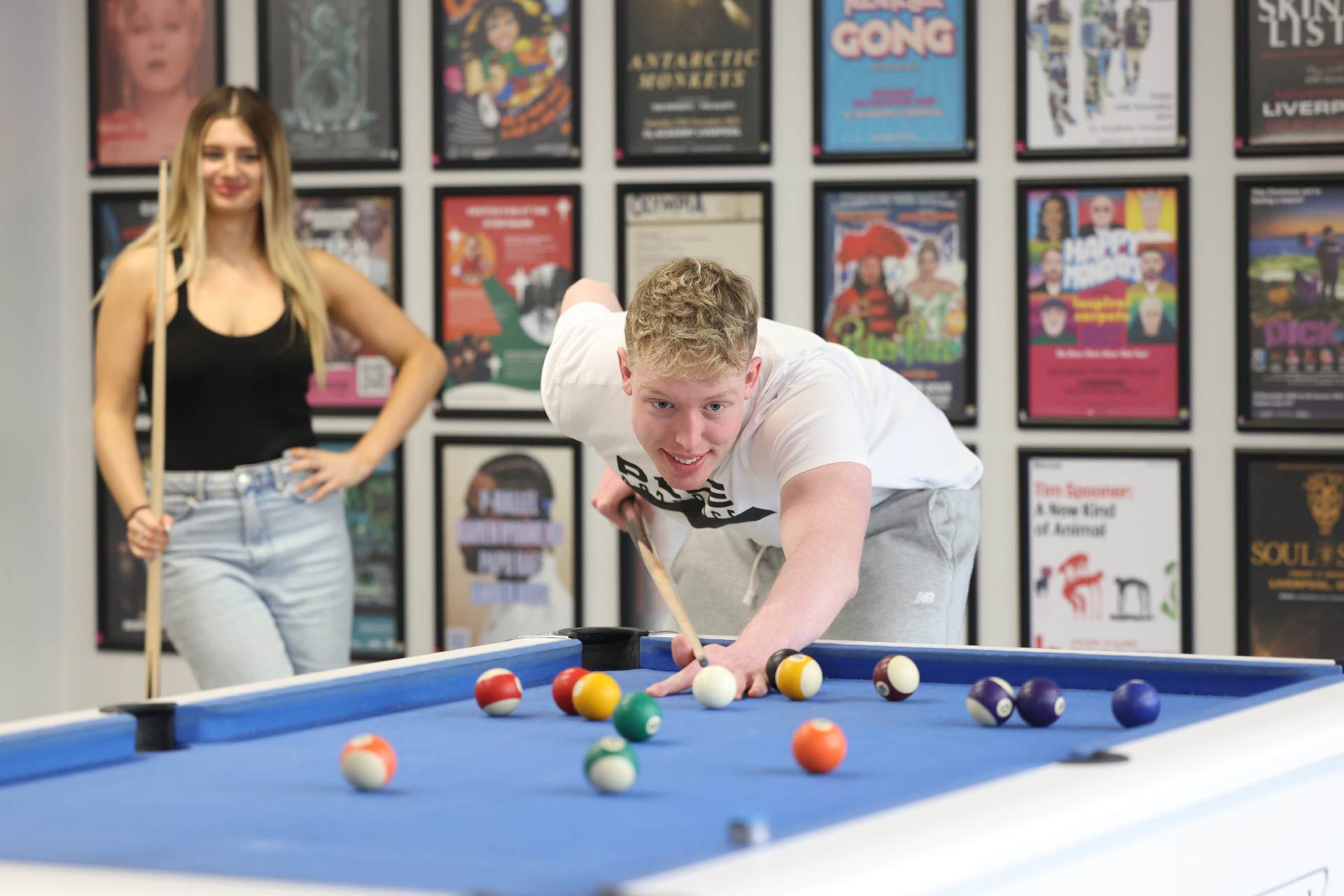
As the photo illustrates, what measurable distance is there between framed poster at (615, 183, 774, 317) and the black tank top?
1.24 metres

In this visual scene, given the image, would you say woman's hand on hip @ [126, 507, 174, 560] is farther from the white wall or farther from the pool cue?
the white wall

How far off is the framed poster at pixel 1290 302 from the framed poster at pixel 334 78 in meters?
2.23

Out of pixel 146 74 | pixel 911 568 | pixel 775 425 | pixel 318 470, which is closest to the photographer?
pixel 775 425

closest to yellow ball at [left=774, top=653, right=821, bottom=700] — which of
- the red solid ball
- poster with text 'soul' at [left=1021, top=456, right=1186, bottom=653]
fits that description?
the red solid ball

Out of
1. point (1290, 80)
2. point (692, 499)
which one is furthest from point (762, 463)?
point (1290, 80)

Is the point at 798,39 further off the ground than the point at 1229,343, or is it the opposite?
the point at 798,39

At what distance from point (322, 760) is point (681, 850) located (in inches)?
24.2

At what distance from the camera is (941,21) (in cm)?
421

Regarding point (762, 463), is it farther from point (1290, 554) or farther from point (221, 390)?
A: point (1290, 554)

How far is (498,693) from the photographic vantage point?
2.00 metres

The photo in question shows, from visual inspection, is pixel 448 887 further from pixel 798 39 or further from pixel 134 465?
pixel 798 39

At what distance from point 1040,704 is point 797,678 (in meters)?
0.35

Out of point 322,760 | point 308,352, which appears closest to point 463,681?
point 322,760

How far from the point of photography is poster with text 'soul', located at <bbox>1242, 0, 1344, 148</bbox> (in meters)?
4.00
